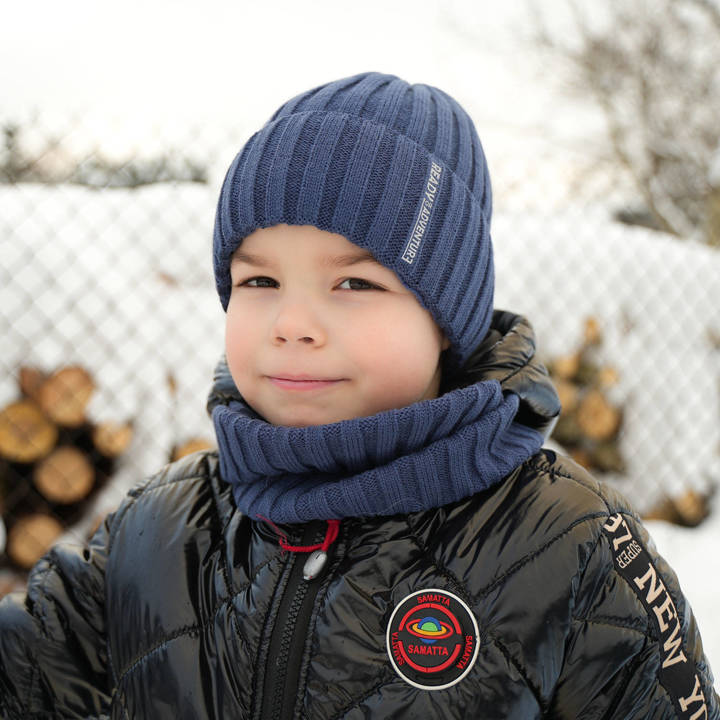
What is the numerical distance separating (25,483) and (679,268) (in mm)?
2748

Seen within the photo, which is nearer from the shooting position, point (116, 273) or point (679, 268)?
point (116, 273)

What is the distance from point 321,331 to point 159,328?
5.25 ft

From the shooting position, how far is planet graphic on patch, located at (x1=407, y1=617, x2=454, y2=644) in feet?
2.78

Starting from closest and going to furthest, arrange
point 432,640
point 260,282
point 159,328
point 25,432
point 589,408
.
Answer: point 432,640
point 260,282
point 25,432
point 159,328
point 589,408

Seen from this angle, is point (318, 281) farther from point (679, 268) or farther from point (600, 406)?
point (679, 268)

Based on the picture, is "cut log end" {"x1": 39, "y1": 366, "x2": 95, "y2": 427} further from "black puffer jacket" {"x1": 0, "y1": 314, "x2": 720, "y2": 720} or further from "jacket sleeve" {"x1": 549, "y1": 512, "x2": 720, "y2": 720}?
"jacket sleeve" {"x1": 549, "y1": 512, "x2": 720, "y2": 720}

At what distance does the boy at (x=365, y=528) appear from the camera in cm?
86

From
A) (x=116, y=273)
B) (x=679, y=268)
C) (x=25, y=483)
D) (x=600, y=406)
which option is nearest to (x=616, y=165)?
(x=679, y=268)

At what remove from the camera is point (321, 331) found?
90cm

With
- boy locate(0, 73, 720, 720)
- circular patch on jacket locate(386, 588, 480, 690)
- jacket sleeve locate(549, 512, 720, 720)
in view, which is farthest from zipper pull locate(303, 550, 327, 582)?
jacket sleeve locate(549, 512, 720, 720)

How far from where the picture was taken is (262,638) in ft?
2.91

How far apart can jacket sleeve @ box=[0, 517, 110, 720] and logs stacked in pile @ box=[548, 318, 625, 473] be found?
7.52ft

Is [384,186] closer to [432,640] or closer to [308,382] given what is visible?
[308,382]

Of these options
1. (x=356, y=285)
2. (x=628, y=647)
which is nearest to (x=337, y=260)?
(x=356, y=285)
